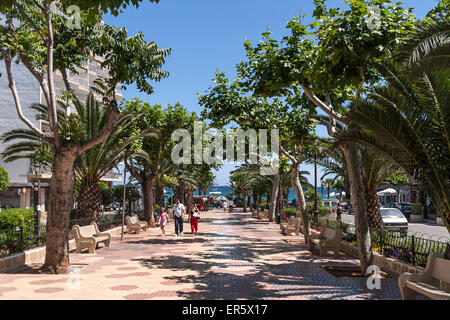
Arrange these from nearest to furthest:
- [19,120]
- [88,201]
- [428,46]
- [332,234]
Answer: [428,46], [332,234], [88,201], [19,120]

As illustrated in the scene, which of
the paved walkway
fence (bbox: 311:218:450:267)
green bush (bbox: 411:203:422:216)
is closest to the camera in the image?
the paved walkway

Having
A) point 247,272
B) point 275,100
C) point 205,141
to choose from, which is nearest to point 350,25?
point 247,272

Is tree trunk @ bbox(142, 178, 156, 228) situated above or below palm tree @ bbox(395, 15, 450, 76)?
below

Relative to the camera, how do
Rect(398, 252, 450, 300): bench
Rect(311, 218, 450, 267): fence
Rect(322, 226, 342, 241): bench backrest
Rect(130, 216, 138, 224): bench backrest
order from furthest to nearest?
Rect(130, 216, 138, 224): bench backrest < Rect(322, 226, 342, 241): bench backrest < Rect(311, 218, 450, 267): fence < Rect(398, 252, 450, 300): bench

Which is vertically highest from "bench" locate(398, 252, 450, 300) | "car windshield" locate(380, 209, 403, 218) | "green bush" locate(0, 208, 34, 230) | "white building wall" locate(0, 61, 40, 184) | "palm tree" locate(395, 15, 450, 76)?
"white building wall" locate(0, 61, 40, 184)

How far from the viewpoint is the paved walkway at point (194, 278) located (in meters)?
7.38

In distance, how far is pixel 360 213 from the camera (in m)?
9.50

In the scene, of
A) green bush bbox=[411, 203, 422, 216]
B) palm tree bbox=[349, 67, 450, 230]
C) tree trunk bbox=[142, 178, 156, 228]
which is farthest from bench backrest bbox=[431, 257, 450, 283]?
green bush bbox=[411, 203, 422, 216]

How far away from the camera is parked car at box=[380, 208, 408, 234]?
17469 millimetres

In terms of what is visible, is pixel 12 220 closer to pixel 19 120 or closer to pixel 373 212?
pixel 373 212

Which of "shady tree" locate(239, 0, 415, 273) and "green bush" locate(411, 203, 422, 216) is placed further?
"green bush" locate(411, 203, 422, 216)

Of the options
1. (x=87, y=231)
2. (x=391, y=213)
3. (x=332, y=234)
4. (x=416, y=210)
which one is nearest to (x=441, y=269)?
(x=332, y=234)

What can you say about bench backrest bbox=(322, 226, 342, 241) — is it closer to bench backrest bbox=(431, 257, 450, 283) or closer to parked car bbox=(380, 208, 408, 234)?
parked car bbox=(380, 208, 408, 234)

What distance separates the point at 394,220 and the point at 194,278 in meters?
12.3
